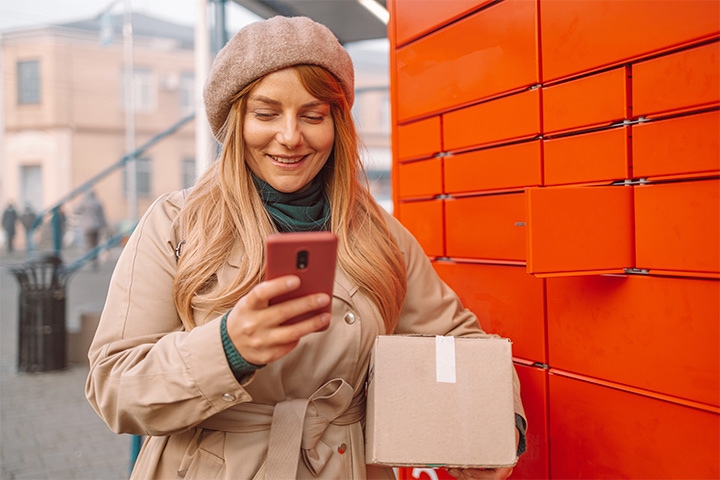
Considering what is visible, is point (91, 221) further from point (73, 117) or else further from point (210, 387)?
point (210, 387)

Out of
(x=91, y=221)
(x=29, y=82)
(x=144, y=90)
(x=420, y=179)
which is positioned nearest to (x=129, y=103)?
(x=144, y=90)

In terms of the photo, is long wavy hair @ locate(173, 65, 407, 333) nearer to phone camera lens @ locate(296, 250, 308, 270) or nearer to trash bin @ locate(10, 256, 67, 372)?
phone camera lens @ locate(296, 250, 308, 270)

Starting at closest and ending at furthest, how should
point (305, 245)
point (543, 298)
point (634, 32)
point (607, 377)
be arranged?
point (305, 245), point (634, 32), point (607, 377), point (543, 298)

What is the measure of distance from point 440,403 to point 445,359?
0.33 feet

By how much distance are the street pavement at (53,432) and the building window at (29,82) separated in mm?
16699

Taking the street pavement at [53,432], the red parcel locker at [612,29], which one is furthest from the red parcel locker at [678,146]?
the street pavement at [53,432]

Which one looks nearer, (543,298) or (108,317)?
(108,317)

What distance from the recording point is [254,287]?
1357 mm

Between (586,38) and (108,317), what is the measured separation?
57.9 inches

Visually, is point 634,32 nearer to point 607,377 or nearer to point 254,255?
point 607,377

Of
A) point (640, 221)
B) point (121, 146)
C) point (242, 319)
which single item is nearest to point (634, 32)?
point (640, 221)

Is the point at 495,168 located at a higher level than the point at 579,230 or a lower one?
higher

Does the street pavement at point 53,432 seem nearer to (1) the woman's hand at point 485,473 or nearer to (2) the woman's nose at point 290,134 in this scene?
(1) the woman's hand at point 485,473

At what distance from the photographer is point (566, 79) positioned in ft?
6.57
